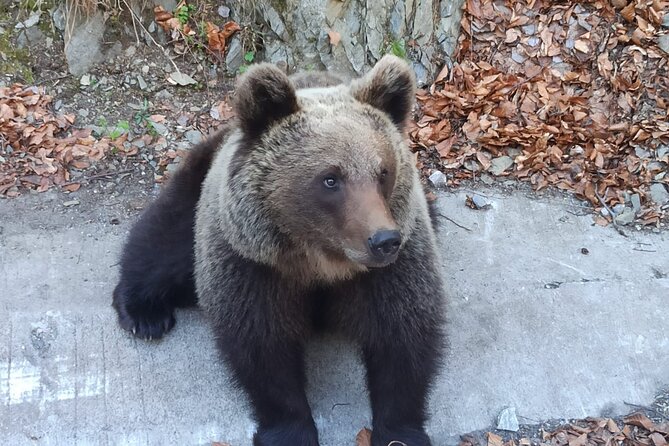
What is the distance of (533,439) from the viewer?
454 centimetres

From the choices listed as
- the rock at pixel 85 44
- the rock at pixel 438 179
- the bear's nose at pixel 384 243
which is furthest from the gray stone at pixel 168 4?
the bear's nose at pixel 384 243

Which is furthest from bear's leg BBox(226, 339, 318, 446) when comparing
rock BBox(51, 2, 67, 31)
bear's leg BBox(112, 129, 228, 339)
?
rock BBox(51, 2, 67, 31)

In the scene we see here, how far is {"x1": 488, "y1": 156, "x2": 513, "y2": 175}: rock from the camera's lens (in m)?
6.57

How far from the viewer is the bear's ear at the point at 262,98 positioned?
365cm

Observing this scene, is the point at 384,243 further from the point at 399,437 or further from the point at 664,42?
the point at 664,42

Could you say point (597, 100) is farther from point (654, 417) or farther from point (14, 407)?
point (14, 407)

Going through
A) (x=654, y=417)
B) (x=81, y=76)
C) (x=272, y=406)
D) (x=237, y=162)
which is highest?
(x=237, y=162)

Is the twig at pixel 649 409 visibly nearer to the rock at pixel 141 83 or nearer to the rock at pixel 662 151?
the rock at pixel 662 151

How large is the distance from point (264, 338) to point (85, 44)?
4.13 m

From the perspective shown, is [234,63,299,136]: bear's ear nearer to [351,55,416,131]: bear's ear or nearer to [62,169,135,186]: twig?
[351,55,416,131]: bear's ear

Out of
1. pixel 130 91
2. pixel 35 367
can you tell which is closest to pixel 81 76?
pixel 130 91

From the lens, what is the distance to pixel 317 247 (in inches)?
152

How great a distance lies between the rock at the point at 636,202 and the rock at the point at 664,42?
4.53ft

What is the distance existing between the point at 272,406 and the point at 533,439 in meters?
1.57
